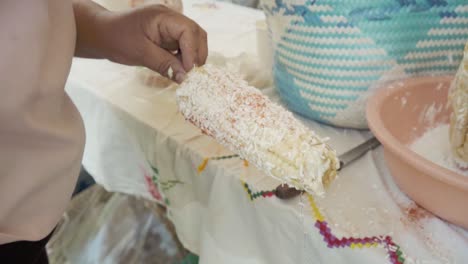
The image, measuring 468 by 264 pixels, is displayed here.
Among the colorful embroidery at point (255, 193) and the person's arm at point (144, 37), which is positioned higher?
the person's arm at point (144, 37)

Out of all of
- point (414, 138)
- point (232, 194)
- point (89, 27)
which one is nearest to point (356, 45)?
point (414, 138)

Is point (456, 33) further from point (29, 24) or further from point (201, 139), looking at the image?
point (29, 24)

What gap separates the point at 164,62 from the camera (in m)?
0.55

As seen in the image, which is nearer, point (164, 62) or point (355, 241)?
point (355, 241)

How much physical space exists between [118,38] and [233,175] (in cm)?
30

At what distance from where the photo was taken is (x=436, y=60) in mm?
488

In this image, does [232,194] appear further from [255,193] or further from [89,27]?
[89,27]

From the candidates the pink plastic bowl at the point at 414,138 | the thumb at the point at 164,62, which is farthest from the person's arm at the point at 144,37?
the pink plastic bowl at the point at 414,138

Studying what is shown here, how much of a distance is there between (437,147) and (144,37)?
436 mm

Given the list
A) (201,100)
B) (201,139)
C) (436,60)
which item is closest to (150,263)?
(201,139)

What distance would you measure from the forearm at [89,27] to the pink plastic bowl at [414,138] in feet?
1.40

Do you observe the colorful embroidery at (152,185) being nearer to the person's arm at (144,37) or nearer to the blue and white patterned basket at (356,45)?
the person's arm at (144,37)

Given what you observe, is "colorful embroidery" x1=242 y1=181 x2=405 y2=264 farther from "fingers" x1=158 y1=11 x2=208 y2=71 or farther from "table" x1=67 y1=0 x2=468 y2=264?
"fingers" x1=158 y1=11 x2=208 y2=71

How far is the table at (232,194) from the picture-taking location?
37 centimetres
